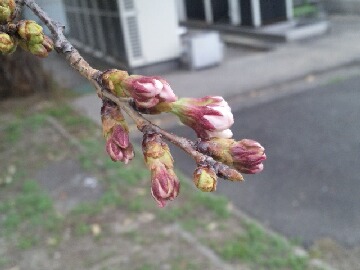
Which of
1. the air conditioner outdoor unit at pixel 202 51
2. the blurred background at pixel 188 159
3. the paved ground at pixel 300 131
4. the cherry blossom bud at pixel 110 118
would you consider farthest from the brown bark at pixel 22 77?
the cherry blossom bud at pixel 110 118

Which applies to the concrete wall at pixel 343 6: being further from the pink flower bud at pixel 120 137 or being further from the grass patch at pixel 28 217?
the pink flower bud at pixel 120 137

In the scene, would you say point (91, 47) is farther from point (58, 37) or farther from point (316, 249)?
point (58, 37)

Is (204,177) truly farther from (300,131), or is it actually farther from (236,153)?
(300,131)

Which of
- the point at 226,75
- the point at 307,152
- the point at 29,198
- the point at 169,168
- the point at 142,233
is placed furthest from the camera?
the point at 226,75

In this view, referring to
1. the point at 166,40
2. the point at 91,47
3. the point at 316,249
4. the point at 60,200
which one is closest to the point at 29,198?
the point at 60,200

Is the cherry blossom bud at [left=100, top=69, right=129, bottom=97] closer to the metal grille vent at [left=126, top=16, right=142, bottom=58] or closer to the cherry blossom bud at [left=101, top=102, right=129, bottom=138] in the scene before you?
the cherry blossom bud at [left=101, top=102, right=129, bottom=138]

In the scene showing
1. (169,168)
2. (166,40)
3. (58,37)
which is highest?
(58,37)

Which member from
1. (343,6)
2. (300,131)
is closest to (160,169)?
(300,131)
